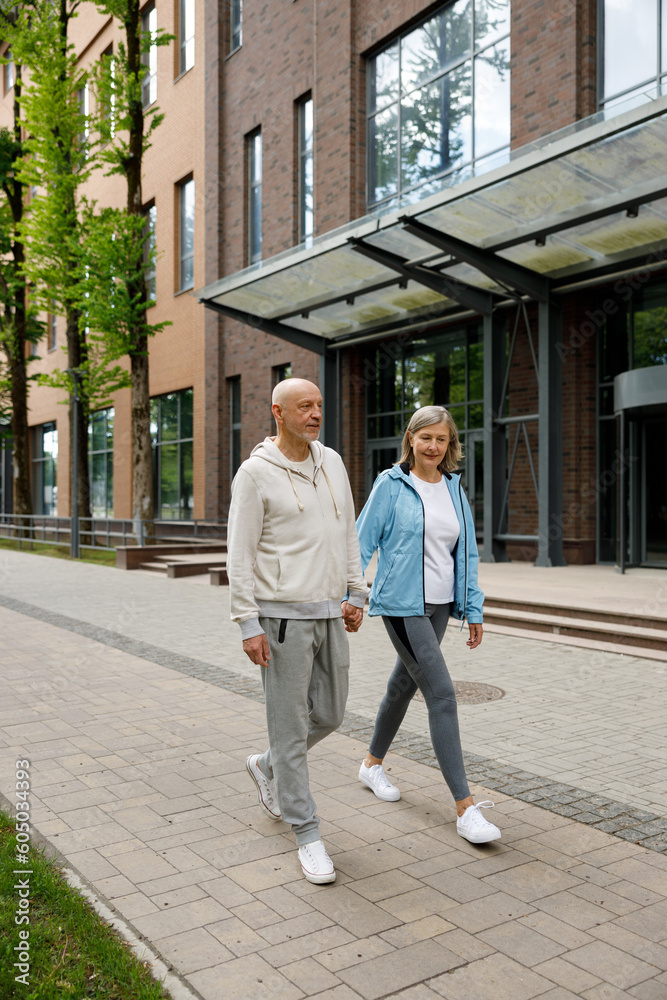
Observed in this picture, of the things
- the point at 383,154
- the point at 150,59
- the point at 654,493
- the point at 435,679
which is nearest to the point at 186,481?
the point at 383,154

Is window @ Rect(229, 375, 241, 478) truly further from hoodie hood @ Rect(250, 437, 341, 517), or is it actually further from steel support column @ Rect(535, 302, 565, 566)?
hoodie hood @ Rect(250, 437, 341, 517)

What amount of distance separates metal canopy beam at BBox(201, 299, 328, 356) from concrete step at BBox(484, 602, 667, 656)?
10.8m

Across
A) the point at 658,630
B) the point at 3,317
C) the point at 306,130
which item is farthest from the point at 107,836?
the point at 3,317

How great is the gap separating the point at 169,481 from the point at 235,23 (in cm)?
1287

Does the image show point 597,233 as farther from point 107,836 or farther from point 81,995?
point 81,995

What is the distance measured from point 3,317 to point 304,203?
461 inches

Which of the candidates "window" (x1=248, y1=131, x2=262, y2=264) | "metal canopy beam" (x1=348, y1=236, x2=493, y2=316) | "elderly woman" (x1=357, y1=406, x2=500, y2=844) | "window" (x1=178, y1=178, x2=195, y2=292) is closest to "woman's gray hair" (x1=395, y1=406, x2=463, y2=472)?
"elderly woman" (x1=357, y1=406, x2=500, y2=844)

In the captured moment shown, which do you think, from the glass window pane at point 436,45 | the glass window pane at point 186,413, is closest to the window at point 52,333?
the glass window pane at point 186,413

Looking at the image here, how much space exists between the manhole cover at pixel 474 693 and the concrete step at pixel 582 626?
2.07 m

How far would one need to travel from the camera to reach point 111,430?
31.3m

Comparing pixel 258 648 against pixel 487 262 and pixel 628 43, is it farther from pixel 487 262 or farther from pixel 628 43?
pixel 628 43

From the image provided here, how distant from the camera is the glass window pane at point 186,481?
25.9 metres

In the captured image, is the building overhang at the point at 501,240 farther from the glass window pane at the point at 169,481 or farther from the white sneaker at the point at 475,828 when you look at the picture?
the glass window pane at the point at 169,481

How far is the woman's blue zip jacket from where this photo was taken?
13.1 feet
